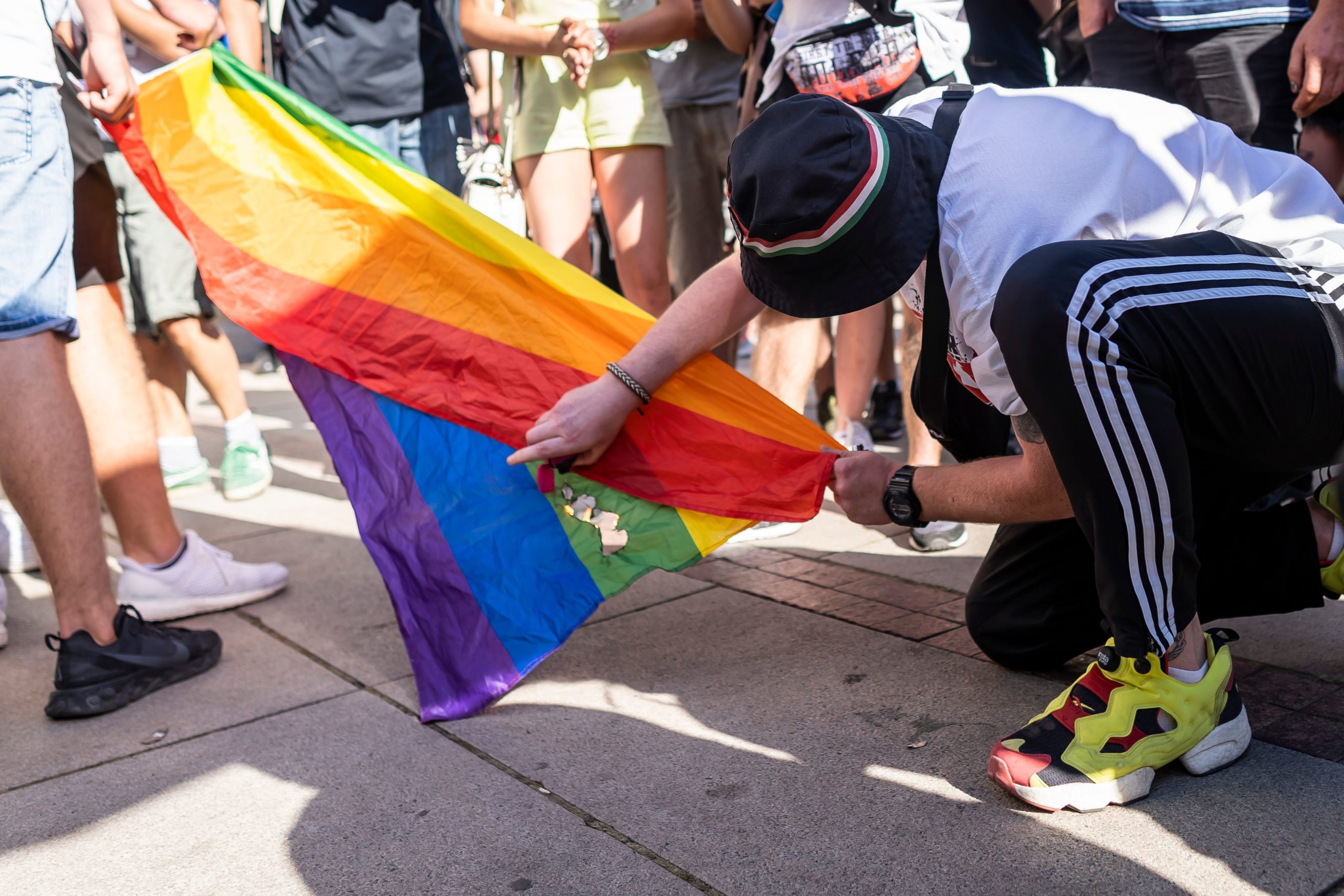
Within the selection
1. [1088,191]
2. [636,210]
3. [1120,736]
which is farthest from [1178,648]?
[636,210]

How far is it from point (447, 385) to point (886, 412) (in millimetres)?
2479

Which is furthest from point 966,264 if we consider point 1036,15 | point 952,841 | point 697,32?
point 697,32

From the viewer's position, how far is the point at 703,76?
4.10m

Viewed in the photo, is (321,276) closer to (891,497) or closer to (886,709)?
(891,497)

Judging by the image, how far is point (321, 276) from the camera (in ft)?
8.23

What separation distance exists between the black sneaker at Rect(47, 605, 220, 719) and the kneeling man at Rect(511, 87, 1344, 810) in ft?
4.98

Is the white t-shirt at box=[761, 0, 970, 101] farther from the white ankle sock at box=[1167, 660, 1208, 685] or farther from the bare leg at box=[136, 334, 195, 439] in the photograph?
the bare leg at box=[136, 334, 195, 439]

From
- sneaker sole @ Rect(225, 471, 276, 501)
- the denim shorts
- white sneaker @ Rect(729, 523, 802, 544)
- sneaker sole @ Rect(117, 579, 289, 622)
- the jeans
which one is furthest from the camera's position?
sneaker sole @ Rect(225, 471, 276, 501)

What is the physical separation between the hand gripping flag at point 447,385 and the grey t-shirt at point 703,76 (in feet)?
5.80

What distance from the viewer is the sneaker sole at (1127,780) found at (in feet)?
5.52

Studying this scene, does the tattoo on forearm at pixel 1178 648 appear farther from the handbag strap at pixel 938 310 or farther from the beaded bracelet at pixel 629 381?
the beaded bracelet at pixel 629 381

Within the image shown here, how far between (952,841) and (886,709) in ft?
1.48

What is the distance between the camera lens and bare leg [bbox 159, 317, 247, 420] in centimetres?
395

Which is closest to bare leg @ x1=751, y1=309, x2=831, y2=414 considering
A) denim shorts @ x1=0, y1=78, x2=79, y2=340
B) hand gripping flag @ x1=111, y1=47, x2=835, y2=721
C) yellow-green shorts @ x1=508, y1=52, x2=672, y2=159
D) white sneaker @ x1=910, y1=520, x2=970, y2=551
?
white sneaker @ x1=910, y1=520, x2=970, y2=551
